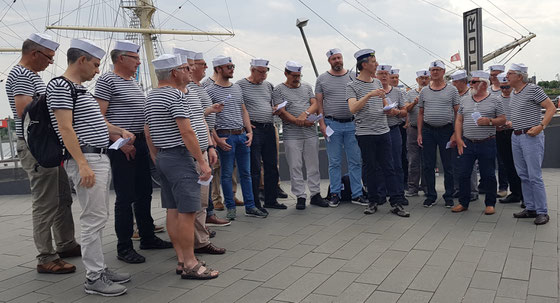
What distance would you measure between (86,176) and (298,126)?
3650 mm

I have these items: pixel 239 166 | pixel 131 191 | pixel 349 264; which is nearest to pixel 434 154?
pixel 239 166

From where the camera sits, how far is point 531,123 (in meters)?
5.41

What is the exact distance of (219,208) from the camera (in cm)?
700

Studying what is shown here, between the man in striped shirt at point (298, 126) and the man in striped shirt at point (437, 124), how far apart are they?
4.90 feet

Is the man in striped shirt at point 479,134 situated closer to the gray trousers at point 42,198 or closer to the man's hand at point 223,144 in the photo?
the man's hand at point 223,144

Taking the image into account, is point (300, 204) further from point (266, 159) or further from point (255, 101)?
point (255, 101)

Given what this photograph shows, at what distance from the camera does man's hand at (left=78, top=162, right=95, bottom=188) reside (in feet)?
11.6

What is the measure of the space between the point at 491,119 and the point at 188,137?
12.7 ft

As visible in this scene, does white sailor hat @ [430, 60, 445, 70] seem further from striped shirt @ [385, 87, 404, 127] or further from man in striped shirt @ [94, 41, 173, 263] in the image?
man in striped shirt @ [94, 41, 173, 263]

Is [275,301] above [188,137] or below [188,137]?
below

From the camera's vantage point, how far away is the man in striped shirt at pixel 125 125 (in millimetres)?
4289

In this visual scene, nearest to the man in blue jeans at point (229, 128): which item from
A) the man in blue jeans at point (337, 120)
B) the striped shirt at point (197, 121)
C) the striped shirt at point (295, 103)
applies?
the striped shirt at point (295, 103)

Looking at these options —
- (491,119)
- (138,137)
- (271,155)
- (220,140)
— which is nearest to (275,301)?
(138,137)

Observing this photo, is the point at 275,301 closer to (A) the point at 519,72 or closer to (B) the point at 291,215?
(B) the point at 291,215
